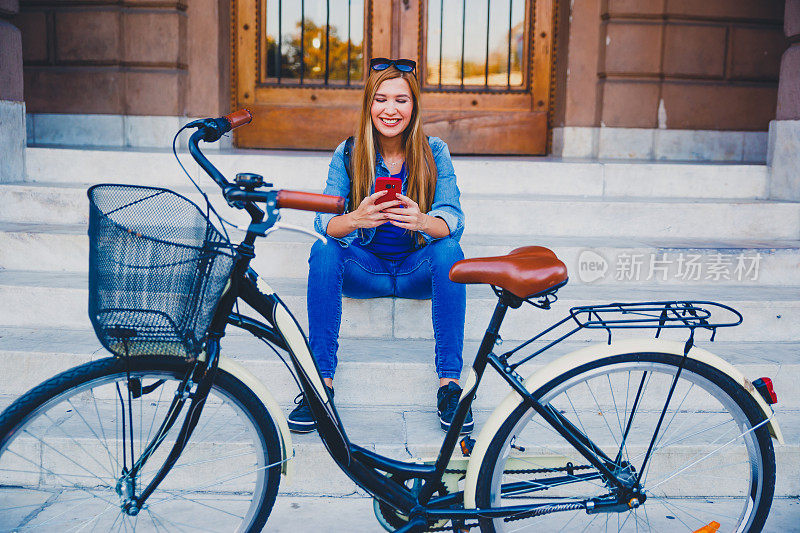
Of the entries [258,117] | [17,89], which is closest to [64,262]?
[17,89]

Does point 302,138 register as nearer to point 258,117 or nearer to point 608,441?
point 258,117

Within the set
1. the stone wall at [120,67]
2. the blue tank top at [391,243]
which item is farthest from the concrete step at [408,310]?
the stone wall at [120,67]

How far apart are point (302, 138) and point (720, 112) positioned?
3.51m

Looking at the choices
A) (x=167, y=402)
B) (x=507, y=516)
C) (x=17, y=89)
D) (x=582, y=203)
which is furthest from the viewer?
(x=17, y=89)

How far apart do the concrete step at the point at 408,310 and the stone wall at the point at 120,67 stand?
2491mm

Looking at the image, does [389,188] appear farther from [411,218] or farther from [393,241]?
[393,241]

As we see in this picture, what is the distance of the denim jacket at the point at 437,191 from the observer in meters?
2.76

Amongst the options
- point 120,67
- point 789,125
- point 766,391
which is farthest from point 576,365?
point 120,67

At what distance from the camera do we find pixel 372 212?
2.38 m

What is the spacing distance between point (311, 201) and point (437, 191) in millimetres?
1213

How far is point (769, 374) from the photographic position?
3.11m

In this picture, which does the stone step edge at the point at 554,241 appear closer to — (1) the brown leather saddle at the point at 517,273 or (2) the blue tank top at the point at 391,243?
(2) the blue tank top at the point at 391,243

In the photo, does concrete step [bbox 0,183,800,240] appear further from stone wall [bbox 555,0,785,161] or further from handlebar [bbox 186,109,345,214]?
handlebar [bbox 186,109,345,214]

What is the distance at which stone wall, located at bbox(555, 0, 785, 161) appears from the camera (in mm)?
5719
